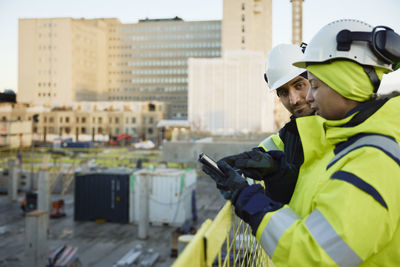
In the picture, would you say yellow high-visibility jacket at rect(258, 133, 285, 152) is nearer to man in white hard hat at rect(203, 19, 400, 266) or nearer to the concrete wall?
man in white hard hat at rect(203, 19, 400, 266)

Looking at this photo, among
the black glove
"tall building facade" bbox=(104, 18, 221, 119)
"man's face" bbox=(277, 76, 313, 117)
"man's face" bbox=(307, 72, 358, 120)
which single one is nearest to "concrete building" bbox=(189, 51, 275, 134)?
"tall building facade" bbox=(104, 18, 221, 119)

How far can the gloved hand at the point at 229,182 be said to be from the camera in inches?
61.8

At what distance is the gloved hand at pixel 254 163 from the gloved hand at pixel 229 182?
0.20m

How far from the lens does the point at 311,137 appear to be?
1.65 metres

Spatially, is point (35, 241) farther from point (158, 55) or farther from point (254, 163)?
point (158, 55)

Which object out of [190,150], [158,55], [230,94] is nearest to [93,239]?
[190,150]

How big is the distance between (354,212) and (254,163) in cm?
81

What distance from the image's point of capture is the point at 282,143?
267 cm

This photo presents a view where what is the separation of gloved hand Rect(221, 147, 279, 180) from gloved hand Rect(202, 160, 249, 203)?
199 millimetres

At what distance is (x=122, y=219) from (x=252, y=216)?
714 inches

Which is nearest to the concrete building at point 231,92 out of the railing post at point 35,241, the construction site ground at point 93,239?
the construction site ground at point 93,239

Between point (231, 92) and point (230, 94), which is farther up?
point (231, 92)

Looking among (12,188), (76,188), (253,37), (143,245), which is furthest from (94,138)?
(143,245)

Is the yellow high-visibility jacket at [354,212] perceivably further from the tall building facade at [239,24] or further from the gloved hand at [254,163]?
the tall building facade at [239,24]
